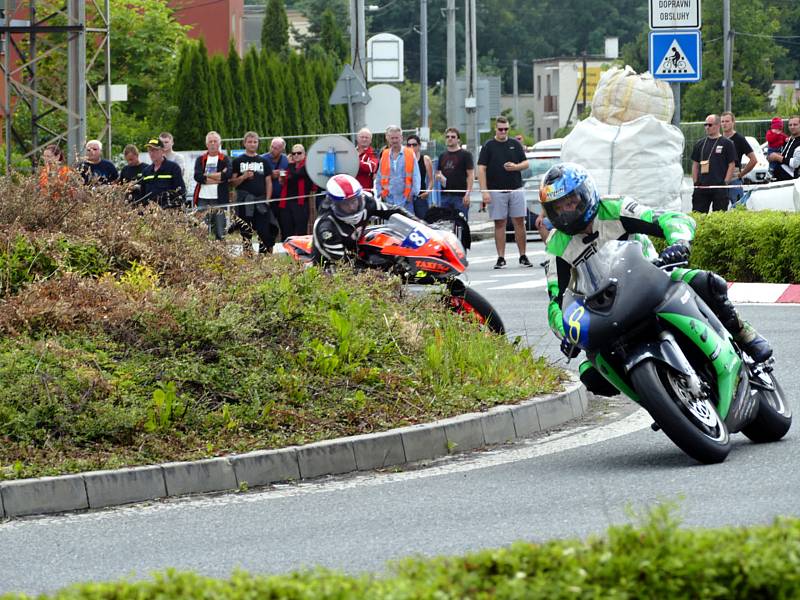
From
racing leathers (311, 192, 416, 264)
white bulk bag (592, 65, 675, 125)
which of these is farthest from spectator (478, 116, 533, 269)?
racing leathers (311, 192, 416, 264)

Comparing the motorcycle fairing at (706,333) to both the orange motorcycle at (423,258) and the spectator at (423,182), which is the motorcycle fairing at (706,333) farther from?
the spectator at (423,182)

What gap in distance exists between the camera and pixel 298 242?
13406 millimetres

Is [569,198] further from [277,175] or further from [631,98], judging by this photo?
[277,175]

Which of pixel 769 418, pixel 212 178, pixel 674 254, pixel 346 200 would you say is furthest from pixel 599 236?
pixel 212 178

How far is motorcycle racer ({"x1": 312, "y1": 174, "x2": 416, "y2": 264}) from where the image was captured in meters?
12.7

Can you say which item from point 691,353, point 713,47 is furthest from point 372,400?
point 713,47

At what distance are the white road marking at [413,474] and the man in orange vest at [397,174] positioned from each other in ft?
38.0

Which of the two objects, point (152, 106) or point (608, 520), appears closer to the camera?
point (608, 520)

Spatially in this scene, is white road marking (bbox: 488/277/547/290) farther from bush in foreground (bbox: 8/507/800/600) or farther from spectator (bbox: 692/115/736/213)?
bush in foreground (bbox: 8/507/800/600)

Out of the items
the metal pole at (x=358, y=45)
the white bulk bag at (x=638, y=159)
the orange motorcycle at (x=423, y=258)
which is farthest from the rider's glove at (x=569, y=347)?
the metal pole at (x=358, y=45)

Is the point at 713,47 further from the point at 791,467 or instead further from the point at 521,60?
the point at 791,467

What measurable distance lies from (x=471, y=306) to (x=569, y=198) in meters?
4.01

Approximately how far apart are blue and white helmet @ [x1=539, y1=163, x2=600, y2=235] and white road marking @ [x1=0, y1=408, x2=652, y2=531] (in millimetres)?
1323

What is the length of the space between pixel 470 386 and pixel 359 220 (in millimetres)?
2845
